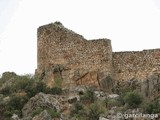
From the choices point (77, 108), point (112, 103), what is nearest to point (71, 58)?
point (77, 108)

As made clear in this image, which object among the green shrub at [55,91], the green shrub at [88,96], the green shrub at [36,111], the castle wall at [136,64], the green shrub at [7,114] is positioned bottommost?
Answer: the green shrub at [7,114]

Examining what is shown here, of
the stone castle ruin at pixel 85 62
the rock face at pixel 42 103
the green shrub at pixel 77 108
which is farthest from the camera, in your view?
the stone castle ruin at pixel 85 62

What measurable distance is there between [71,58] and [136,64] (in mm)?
4792

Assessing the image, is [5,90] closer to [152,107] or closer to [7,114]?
[7,114]

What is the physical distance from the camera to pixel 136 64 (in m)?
50.6

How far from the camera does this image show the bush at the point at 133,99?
151 feet

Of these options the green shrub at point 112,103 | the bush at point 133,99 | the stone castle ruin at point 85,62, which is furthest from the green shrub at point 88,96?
the bush at point 133,99

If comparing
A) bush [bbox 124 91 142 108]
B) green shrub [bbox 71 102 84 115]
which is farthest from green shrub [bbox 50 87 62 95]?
bush [bbox 124 91 142 108]

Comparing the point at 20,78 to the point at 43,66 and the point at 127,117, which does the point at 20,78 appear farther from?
the point at 127,117

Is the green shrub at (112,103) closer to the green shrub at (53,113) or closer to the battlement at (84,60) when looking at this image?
the battlement at (84,60)

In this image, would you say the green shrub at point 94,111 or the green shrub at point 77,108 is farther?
the green shrub at point 77,108

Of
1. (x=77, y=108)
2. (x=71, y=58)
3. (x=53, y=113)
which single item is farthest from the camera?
(x=71, y=58)

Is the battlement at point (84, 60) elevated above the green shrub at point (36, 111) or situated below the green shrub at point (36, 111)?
above

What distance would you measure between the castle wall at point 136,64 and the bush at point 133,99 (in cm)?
349
